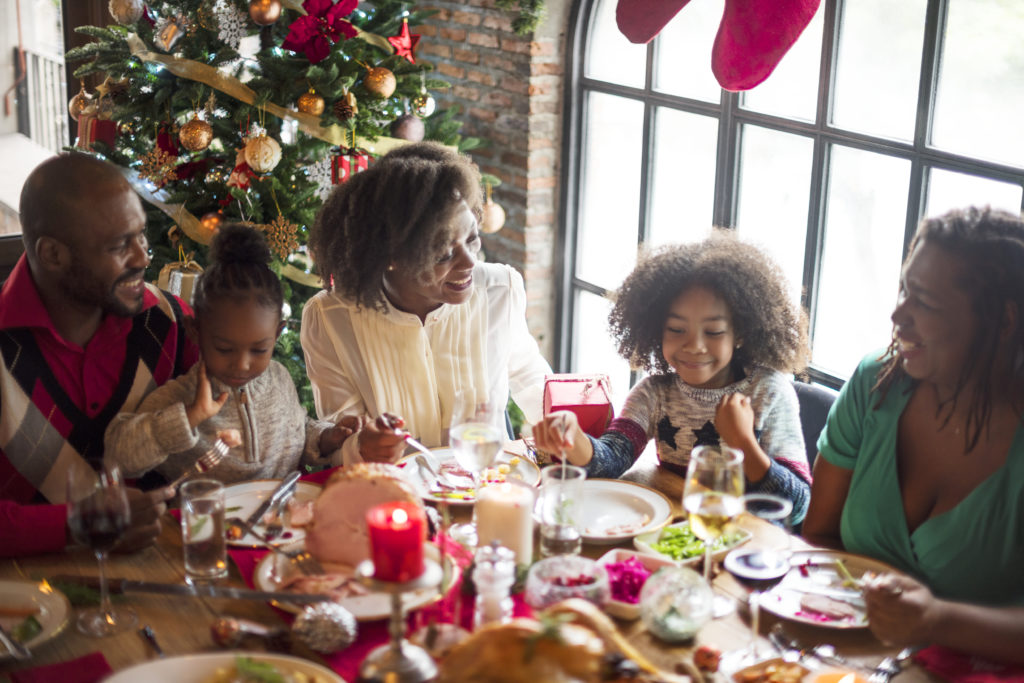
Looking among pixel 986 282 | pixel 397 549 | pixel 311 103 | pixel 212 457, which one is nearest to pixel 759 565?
pixel 986 282

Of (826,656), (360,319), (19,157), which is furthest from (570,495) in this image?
(19,157)

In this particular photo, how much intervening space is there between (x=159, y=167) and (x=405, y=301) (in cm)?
130

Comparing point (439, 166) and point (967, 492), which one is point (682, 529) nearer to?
point (967, 492)

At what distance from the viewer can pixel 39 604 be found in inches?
57.6

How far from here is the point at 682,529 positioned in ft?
5.62

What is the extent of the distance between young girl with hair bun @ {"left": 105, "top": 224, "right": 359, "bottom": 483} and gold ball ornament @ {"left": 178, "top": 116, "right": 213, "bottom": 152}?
1235 mm

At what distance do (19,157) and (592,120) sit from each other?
13.0 feet

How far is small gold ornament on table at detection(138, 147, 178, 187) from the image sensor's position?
3.25 metres

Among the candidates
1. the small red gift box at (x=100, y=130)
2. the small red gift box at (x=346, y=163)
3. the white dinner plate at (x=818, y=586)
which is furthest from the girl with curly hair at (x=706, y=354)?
the small red gift box at (x=100, y=130)

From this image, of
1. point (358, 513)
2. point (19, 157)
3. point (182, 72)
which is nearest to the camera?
point (358, 513)

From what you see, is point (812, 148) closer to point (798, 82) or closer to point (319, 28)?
point (798, 82)

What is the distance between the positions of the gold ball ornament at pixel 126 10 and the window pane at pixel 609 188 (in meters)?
1.65

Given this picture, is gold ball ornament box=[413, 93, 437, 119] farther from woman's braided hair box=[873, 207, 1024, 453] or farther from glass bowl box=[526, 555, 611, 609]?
glass bowl box=[526, 555, 611, 609]

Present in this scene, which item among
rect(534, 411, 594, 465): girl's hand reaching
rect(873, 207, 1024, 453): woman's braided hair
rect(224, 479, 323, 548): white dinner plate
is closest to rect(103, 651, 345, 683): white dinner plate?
rect(224, 479, 323, 548): white dinner plate
